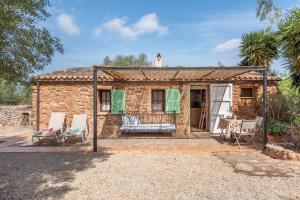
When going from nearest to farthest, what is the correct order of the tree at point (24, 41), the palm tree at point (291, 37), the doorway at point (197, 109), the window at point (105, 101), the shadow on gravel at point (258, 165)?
the tree at point (24, 41) < the shadow on gravel at point (258, 165) < the palm tree at point (291, 37) < the window at point (105, 101) < the doorway at point (197, 109)

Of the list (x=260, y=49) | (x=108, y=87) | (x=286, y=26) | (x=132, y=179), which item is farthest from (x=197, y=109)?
(x=132, y=179)

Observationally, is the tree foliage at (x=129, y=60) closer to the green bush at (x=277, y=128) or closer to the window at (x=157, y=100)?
the window at (x=157, y=100)

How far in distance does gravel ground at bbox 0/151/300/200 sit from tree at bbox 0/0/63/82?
8.69 ft

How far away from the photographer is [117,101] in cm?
1088

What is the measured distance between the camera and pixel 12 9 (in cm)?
472

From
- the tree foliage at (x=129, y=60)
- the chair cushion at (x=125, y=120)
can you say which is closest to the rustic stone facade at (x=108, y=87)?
the chair cushion at (x=125, y=120)

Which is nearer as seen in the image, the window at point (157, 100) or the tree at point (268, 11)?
the tree at point (268, 11)

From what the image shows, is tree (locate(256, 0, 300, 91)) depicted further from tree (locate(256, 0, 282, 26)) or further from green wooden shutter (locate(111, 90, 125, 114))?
green wooden shutter (locate(111, 90, 125, 114))

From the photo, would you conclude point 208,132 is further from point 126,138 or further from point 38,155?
point 38,155

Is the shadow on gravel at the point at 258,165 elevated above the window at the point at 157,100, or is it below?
below

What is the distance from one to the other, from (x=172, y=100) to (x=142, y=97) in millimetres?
1521

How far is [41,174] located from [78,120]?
14.8ft

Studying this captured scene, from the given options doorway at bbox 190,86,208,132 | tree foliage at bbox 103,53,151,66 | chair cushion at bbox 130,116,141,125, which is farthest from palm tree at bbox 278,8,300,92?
tree foliage at bbox 103,53,151,66

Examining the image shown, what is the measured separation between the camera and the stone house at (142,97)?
10.7m
